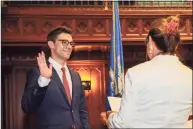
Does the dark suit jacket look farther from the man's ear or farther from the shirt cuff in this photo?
the man's ear

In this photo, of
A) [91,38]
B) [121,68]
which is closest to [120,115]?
[121,68]

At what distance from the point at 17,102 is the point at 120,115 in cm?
318

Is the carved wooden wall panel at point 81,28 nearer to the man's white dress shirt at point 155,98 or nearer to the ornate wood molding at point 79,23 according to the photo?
the ornate wood molding at point 79,23

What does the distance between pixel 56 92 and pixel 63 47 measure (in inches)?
14.5

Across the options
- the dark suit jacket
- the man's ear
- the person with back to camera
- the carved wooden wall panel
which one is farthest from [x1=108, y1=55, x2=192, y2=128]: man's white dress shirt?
the carved wooden wall panel

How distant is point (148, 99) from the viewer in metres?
1.85

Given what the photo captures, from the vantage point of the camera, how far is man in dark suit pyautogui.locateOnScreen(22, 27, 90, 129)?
262 centimetres

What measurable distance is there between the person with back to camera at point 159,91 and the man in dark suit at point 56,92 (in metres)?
0.86

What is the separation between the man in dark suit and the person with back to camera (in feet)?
2.83

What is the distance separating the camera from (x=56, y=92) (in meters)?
2.81

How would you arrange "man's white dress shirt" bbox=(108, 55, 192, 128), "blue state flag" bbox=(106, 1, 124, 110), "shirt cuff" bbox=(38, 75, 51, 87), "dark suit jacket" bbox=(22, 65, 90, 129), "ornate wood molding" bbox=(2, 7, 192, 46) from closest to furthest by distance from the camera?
"man's white dress shirt" bbox=(108, 55, 192, 128), "shirt cuff" bbox=(38, 75, 51, 87), "dark suit jacket" bbox=(22, 65, 90, 129), "blue state flag" bbox=(106, 1, 124, 110), "ornate wood molding" bbox=(2, 7, 192, 46)

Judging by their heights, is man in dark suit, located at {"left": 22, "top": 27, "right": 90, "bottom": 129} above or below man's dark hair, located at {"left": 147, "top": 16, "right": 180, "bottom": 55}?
below

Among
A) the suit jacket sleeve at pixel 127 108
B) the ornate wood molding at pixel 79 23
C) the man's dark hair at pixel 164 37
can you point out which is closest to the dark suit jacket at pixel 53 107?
the suit jacket sleeve at pixel 127 108

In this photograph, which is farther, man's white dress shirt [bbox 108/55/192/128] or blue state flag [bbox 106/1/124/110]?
blue state flag [bbox 106/1/124/110]
